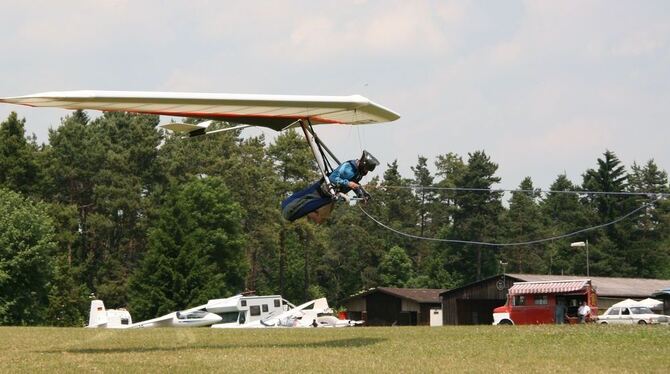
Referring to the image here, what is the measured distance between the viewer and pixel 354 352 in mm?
19359

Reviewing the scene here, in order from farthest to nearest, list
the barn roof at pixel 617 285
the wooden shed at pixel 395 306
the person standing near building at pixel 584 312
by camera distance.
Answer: the wooden shed at pixel 395 306
the barn roof at pixel 617 285
the person standing near building at pixel 584 312

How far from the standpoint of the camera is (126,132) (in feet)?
313

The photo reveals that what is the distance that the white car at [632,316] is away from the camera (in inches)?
1721

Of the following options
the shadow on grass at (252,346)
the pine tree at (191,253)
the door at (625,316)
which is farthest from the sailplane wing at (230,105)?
the pine tree at (191,253)

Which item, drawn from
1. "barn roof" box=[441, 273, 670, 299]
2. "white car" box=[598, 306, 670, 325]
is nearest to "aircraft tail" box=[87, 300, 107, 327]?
"barn roof" box=[441, 273, 670, 299]

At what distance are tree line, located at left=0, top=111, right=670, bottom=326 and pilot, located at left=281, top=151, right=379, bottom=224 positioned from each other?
41.8 metres

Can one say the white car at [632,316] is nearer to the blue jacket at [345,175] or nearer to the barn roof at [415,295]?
the blue jacket at [345,175]

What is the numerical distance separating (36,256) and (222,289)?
20.7 m

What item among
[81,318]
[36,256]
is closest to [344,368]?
[36,256]

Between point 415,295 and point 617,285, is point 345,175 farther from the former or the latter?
point 415,295

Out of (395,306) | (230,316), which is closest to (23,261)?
(230,316)

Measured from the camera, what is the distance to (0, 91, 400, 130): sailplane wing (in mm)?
19375

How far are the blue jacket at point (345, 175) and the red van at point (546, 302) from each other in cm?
2650

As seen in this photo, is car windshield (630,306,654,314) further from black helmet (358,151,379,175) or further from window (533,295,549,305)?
black helmet (358,151,379,175)
